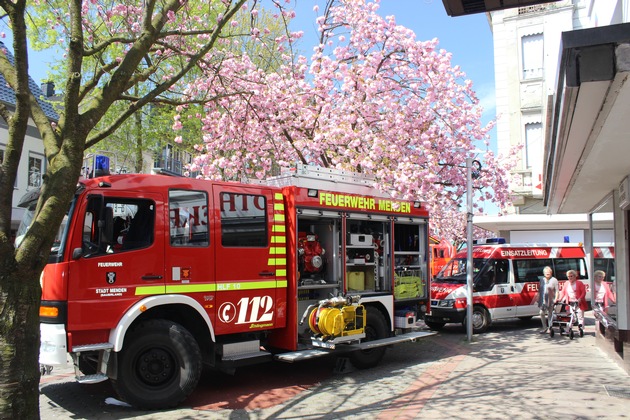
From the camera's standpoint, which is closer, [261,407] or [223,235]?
[261,407]

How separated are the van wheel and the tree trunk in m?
11.2

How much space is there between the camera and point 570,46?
3705mm

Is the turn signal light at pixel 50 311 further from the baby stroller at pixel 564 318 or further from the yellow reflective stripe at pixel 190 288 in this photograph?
the baby stroller at pixel 564 318

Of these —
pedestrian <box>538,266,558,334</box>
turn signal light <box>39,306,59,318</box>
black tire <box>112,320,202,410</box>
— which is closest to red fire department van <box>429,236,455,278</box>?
pedestrian <box>538,266,558,334</box>

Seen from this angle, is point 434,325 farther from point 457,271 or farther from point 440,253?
point 440,253

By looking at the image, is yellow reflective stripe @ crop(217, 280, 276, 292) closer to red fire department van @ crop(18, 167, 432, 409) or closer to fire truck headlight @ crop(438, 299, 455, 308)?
red fire department van @ crop(18, 167, 432, 409)

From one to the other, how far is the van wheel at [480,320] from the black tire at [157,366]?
28.5 ft

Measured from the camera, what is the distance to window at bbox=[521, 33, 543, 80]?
2356cm

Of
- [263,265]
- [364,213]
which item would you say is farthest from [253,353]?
[364,213]

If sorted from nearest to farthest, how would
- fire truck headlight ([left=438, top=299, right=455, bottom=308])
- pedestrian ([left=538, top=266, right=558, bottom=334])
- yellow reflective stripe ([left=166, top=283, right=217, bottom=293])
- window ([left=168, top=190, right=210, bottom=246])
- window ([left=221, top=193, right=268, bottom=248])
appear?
yellow reflective stripe ([left=166, top=283, right=217, bottom=293])
window ([left=168, top=190, right=210, bottom=246])
window ([left=221, top=193, right=268, bottom=248])
pedestrian ([left=538, top=266, right=558, bottom=334])
fire truck headlight ([left=438, top=299, right=455, bottom=308])

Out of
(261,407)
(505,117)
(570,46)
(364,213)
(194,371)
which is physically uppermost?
(505,117)

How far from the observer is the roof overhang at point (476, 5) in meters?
5.00

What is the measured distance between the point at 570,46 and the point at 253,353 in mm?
5722

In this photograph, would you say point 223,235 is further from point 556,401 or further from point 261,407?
point 556,401
